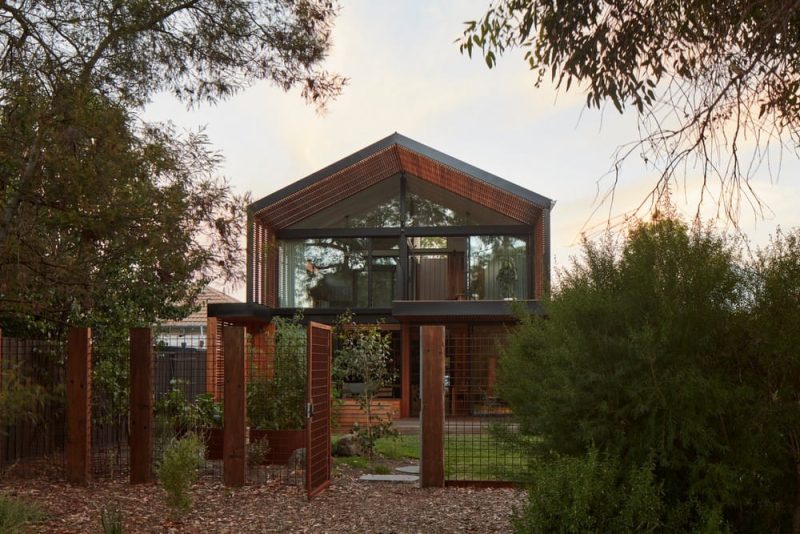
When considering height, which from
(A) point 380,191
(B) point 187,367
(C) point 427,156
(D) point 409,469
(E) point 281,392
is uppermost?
(C) point 427,156

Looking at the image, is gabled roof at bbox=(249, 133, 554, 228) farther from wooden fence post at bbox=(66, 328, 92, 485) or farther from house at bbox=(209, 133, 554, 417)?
wooden fence post at bbox=(66, 328, 92, 485)

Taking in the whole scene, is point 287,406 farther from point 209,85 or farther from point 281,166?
point 281,166

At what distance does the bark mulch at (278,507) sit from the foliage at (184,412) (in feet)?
4.91

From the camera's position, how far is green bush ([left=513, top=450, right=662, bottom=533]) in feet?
21.2

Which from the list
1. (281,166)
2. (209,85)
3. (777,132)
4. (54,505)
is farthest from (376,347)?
(281,166)

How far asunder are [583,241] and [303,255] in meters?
19.3

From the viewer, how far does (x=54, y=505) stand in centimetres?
960

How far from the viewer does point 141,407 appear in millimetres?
11328

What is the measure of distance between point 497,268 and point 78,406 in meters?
15.7

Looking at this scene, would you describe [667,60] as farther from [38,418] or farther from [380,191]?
[380,191]

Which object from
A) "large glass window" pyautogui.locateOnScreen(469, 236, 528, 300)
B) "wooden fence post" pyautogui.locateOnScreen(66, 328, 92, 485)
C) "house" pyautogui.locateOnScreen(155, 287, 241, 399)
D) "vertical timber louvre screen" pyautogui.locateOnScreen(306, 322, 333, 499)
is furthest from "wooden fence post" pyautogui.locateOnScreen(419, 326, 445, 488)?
"large glass window" pyautogui.locateOnScreen(469, 236, 528, 300)

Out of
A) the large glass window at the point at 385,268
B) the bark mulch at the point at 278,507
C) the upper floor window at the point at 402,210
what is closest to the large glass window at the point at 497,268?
the upper floor window at the point at 402,210

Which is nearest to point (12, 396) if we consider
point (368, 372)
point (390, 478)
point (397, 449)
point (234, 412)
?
point (234, 412)

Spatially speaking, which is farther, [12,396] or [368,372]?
[368,372]
